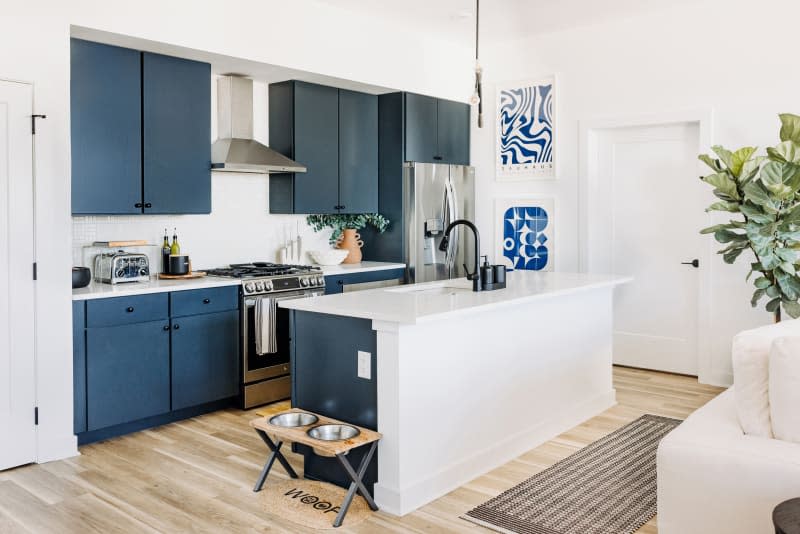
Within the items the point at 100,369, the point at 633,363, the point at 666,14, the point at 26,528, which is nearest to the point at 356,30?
the point at 666,14

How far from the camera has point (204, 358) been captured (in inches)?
180

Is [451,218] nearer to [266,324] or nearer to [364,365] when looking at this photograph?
[266,324]

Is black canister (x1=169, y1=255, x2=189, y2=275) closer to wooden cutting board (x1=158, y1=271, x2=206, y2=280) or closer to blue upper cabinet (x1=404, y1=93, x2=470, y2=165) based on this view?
wooden cutting board (x1=158, y1=271, x2=206, y2=280)

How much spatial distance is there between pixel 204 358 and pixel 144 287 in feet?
2.01

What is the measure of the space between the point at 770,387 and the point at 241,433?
299 centimetres

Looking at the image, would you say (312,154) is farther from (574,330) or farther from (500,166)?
(574,330)

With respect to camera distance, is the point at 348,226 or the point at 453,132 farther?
the point at 453,132

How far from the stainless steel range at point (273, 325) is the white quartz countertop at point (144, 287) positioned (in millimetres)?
152

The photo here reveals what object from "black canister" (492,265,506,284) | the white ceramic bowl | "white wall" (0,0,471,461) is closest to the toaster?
"white wall" (0,0,471,461)

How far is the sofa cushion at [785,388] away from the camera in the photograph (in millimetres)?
2193

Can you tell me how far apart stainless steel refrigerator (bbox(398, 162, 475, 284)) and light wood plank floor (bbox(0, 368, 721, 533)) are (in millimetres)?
2185

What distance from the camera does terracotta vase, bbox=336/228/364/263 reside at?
6.15 metres

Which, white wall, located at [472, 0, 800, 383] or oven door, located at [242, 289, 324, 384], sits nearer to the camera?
oven door, located at [242, 289, 324, 384]

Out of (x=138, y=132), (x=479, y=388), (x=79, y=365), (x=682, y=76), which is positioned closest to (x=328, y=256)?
(x=138, y=132)
